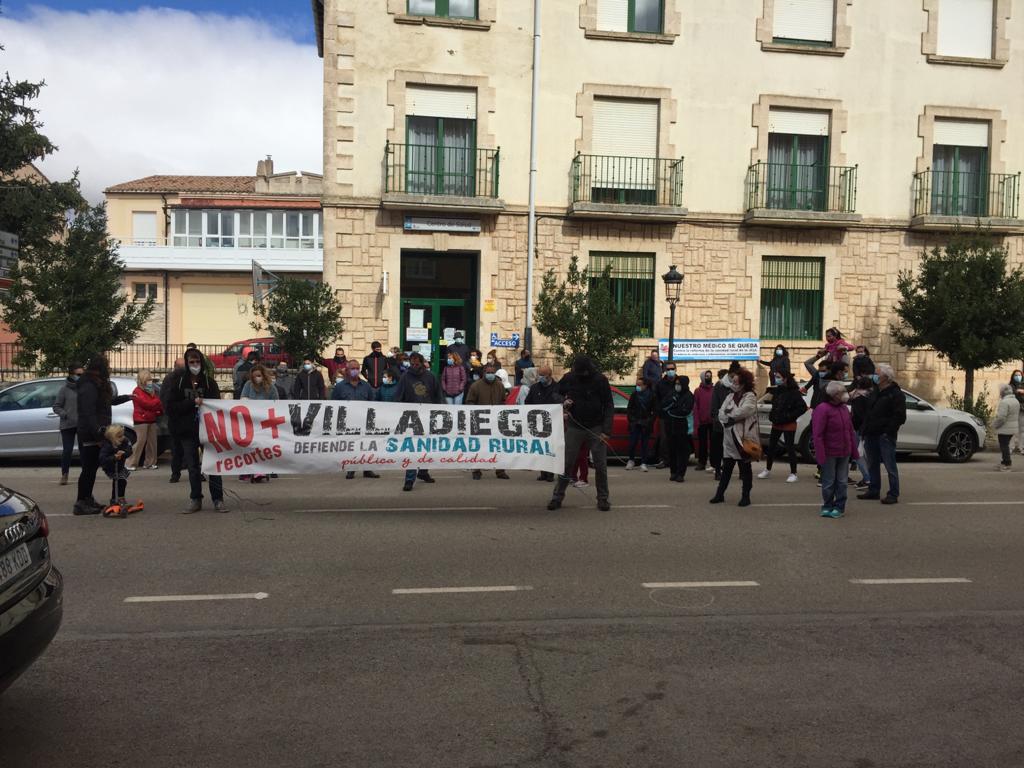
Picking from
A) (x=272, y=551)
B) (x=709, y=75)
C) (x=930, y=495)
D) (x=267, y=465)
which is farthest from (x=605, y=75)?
(x=272, y=551)

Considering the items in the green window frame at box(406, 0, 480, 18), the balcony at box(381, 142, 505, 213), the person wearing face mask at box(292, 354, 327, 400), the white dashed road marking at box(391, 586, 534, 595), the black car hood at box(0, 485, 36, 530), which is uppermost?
the green window frame at box(406, 0, 480, 18)

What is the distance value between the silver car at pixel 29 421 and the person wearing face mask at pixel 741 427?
31.7 ft

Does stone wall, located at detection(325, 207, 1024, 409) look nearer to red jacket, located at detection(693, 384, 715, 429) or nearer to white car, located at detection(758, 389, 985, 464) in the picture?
white car, located at detection(758, 389, 985, 464)

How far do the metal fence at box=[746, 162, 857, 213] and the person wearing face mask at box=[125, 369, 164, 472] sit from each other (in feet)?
50.6

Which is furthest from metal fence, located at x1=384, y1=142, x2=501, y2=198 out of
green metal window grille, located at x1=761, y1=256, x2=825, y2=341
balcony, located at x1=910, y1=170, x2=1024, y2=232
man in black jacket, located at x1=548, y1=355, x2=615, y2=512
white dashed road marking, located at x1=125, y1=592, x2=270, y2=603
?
white dashed road marking, located at x1=125, y1=592, x2=270, y2=603

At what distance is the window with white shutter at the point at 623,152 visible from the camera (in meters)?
22.6

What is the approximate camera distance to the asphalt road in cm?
448

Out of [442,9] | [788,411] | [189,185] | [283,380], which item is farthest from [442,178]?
[189,185]

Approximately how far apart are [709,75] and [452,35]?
251 inches

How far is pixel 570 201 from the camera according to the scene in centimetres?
2241

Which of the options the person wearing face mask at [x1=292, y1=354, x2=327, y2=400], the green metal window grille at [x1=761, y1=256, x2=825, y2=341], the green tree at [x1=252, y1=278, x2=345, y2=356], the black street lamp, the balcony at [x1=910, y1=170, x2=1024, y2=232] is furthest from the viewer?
the balcony at [x1=910, y1=170, x2=1024, y2=232]

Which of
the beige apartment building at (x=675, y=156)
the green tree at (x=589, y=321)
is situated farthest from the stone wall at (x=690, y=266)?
the green tree at (x=589, y=321)

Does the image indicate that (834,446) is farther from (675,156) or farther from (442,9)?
(442,9)

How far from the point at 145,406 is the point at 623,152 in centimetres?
1318
